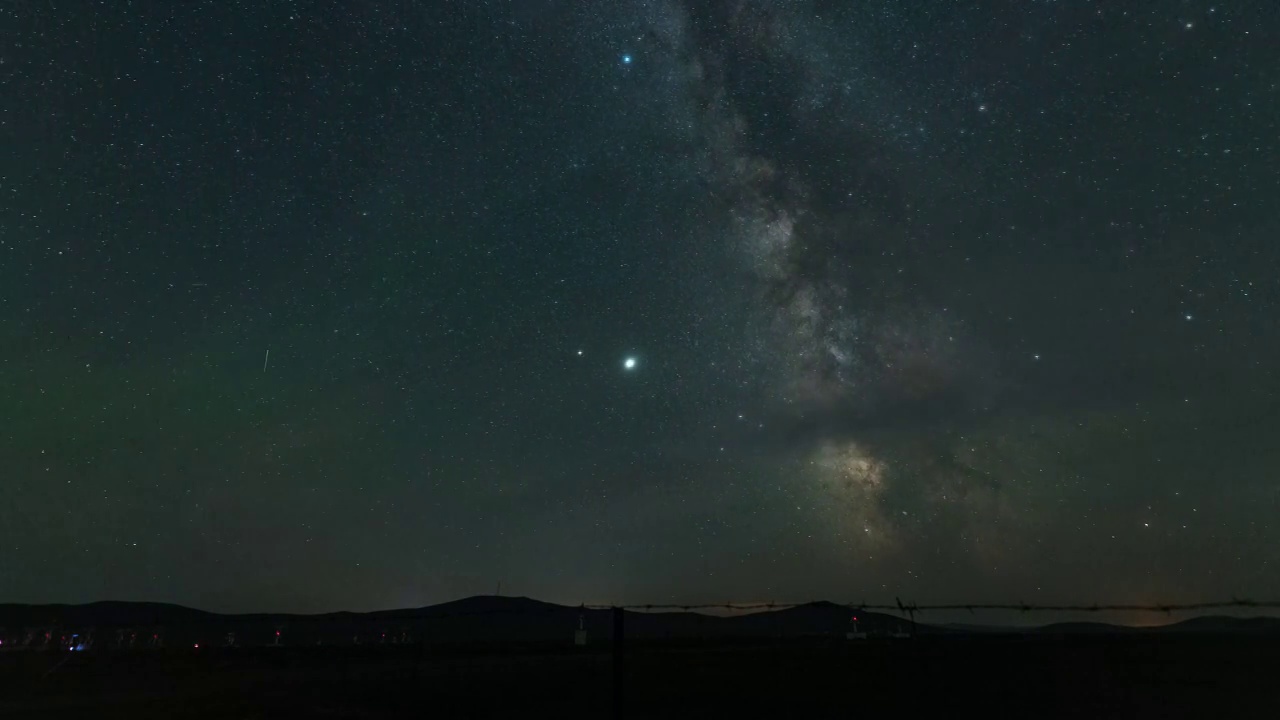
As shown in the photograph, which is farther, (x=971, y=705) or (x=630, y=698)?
(x=630, y=698)

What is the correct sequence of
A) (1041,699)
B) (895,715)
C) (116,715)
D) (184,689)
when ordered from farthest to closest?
(184,689), (116,715), (1041,699), (895,715)

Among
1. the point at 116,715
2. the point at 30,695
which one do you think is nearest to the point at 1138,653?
the point at 116,715

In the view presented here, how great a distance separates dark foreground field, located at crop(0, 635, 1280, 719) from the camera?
17328 millimetres

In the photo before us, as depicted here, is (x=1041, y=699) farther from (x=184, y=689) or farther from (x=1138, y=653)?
(x=184, y=689)

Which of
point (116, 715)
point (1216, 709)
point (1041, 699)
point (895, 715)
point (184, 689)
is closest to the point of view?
point (1216, 709)

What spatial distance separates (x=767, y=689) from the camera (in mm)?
21406

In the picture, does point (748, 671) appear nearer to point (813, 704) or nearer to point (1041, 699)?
point (813, 704)

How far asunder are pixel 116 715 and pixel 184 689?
26.8 feet

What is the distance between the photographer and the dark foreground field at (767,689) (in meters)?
17.3

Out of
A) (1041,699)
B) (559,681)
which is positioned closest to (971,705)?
(1041,699)

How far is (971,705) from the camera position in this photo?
17.3 m

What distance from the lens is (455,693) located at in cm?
2369

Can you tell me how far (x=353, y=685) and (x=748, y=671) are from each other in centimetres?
1571

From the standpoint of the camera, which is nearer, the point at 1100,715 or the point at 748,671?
the point at 1100,715
